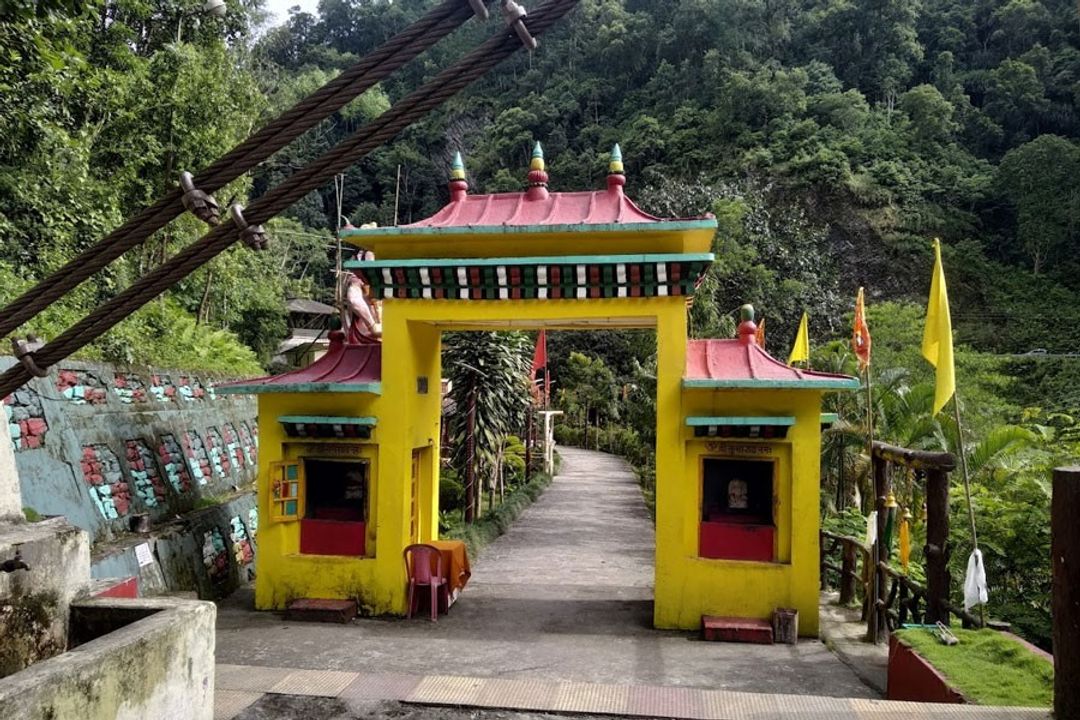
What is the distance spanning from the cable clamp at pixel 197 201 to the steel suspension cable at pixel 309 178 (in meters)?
0.08

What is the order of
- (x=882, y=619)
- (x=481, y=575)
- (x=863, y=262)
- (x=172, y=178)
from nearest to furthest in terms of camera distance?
(x=882, y=619)
(x=481, y=575)
(x=172, y=178)
(x=863, y=262)

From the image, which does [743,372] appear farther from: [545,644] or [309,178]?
[309,178]

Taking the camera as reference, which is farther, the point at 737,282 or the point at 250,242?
the point at 737,282

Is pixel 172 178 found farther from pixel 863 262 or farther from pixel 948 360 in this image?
pixel 863 262

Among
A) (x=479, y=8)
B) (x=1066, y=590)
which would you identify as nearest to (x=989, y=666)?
(x=1066, y=590)

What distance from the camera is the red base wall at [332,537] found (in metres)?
8.38

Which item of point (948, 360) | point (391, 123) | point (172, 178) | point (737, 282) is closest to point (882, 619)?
point (948, 360)

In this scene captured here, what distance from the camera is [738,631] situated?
736 cm

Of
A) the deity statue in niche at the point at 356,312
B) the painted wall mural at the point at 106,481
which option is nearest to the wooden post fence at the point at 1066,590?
A: the deity statue in niche at the point at 356,312

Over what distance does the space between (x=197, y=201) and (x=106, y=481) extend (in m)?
6.73

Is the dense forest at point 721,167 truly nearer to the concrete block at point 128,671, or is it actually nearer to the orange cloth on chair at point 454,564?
the concrete block at point 128,671

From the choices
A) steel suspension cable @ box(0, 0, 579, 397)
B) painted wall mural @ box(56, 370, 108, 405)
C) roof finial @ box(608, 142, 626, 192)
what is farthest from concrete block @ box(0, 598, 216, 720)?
roof finial @ box(608, 142, 626, 192)

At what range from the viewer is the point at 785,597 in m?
7.56

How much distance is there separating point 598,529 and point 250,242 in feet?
42.9
